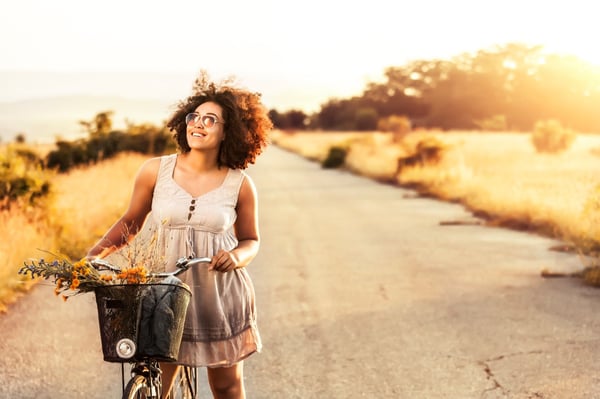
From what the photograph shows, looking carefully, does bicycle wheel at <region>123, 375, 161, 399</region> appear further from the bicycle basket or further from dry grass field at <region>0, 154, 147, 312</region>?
dry grass field at <region>0, 154, 147, 312</region>

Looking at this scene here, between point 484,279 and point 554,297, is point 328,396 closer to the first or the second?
point 554,297

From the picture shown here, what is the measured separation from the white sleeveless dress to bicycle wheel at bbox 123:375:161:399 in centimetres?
17

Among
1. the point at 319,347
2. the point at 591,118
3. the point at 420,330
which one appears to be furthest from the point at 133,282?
the point at 591,118

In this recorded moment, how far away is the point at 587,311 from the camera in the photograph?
8203 millimetres

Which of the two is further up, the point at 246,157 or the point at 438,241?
the point at 246,157

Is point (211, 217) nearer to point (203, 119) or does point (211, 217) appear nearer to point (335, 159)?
point (203, 119)

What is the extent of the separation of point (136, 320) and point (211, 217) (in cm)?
75

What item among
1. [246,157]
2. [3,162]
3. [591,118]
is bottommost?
[591,118]

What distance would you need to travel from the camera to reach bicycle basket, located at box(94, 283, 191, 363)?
9.69 feet

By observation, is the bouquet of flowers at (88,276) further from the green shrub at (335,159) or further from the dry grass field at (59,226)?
the green shrub at (335,159)

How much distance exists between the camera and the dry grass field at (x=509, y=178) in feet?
45.8

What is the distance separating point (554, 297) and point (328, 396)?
4195mm

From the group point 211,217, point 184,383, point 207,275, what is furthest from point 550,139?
point 207,275

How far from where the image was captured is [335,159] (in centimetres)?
3803
